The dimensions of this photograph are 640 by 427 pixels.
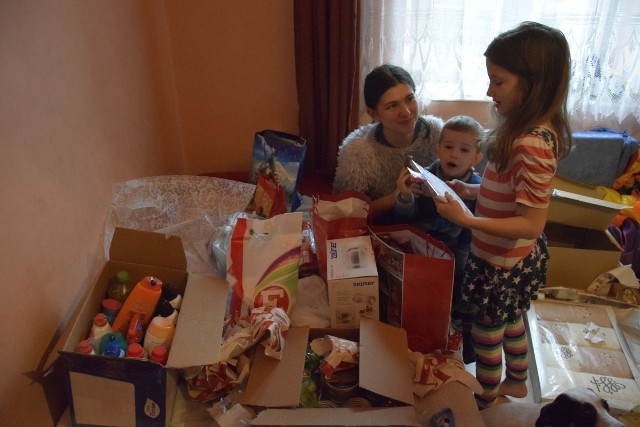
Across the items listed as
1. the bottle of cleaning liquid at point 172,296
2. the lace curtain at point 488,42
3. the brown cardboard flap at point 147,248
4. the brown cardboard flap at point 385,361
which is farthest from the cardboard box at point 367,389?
the lace curtain at point 488,42

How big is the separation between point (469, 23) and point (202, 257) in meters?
1.48

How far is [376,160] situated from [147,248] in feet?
2.58

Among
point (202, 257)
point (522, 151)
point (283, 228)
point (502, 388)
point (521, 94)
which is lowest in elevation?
point (502, 388)

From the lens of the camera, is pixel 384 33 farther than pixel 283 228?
Yes

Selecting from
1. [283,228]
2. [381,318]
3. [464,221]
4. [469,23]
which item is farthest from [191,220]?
[469,23]

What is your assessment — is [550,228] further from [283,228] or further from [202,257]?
[202,257]

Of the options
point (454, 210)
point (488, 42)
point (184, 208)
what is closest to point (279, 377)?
point (454, 210)

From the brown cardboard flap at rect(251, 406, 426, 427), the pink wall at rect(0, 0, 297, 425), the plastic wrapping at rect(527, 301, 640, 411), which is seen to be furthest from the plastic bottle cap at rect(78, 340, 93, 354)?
the plastic wrapping at rect(527, 301, 640, 411)

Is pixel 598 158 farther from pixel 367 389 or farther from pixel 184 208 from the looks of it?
pixel 184 208

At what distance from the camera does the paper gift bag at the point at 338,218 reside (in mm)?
1388

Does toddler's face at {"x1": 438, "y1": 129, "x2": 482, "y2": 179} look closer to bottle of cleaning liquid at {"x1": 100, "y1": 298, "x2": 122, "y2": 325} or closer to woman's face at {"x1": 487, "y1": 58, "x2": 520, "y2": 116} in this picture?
woman's face at {"x1": 487, "y1": 58, "x2": 520, "y2": 116}

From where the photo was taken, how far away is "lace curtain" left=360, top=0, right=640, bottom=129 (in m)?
1.95

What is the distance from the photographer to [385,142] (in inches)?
64.7

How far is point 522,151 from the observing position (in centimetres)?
105
